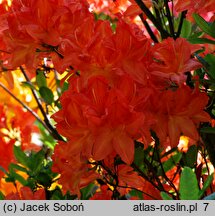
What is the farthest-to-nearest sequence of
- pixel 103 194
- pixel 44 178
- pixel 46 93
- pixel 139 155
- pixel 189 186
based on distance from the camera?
1. pixel 46 93
2. pixel 44 178
3. pixel 103 194
4. pixel 139 155
5. pixel 189 186

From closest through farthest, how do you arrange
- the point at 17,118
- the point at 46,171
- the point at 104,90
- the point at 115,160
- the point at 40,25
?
the point at 104,90
the point at 40,25
the point at 115,160
the point at 46,171
the point at 17,118

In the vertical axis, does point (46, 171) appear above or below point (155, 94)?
below

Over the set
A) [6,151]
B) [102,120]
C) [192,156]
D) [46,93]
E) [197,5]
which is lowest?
[6,151]

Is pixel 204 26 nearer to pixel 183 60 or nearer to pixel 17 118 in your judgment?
pixel 183 60

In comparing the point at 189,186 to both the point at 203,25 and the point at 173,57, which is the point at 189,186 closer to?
the point at 173,57

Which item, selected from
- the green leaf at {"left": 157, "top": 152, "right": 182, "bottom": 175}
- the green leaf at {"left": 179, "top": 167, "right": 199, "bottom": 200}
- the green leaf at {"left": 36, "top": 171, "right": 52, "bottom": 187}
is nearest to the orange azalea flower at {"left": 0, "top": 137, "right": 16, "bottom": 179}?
the green leaf at {"left": 36, "top": 171, "right": 52, "bottom": 187}

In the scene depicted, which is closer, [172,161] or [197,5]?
[197,5]

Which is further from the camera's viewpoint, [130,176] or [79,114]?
[130,176]

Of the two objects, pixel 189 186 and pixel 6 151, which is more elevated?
pixel 189 186

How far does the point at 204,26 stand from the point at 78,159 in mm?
370

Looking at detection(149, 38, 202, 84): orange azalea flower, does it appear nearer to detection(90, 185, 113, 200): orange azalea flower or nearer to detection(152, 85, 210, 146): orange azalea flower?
detection(152, 85, 210, 146): orange azalea flower

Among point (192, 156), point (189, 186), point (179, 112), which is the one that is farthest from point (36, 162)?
point (189, 186)

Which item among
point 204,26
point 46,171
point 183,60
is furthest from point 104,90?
point 46,171

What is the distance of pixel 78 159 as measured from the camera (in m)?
1.21
